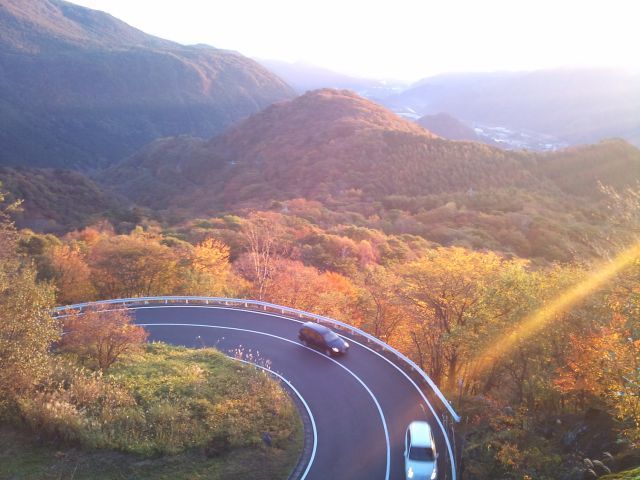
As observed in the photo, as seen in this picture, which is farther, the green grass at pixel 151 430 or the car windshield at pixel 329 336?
the car windshield at pixel 329 336

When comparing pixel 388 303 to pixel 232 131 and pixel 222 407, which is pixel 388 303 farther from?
pixel 232 131

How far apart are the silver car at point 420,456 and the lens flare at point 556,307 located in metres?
5.35

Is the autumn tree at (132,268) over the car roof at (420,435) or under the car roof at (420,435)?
under

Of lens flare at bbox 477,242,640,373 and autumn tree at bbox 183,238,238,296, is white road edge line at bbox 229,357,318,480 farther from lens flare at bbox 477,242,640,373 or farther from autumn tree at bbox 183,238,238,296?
autumn tree at bbox 183,238,238,296

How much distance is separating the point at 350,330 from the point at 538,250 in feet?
154

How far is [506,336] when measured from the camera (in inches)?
738

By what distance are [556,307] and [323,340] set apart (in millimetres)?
11464

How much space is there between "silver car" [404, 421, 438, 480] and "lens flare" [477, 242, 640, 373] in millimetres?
5352

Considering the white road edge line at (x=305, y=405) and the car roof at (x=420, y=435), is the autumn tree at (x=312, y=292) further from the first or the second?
the car roof at (x=420, y=435)

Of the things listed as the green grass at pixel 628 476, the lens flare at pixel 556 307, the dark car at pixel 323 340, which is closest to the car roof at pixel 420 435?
the lens flare at pixel 556 307

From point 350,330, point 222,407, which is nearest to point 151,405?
point 222,407

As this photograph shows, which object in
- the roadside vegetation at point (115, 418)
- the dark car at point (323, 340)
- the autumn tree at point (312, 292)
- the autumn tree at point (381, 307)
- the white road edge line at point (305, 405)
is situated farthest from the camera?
the autumn tree at point (312, 292)

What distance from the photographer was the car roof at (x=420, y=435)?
1538 centimetres

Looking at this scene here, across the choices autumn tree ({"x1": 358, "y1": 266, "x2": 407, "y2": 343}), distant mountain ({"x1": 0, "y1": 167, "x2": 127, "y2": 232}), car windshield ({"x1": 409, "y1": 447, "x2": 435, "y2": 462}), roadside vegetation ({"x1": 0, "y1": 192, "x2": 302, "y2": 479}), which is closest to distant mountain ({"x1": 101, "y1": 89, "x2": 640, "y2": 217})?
distant mountain ({"x1": 0, "y1": 167, "x2": 127, "y2": 232})
